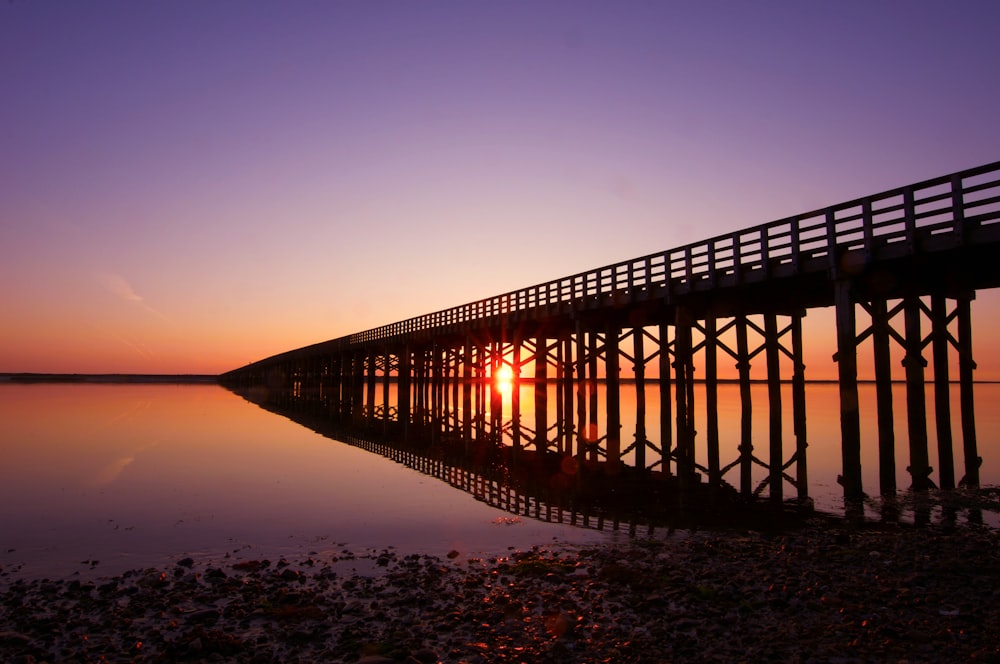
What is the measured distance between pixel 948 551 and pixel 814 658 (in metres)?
3.83

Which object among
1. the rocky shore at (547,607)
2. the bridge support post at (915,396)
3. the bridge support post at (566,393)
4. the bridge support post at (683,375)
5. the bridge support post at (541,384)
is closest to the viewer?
the rocky shore at (547,607)

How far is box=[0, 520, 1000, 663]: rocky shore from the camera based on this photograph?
202 inches

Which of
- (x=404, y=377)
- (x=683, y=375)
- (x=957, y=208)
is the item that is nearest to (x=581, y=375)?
(x=683, y=375)

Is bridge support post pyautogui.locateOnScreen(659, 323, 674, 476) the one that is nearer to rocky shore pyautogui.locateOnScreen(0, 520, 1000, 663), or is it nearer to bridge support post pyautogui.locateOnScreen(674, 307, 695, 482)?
bridge support post pyautogui.locateOnScreen(674, 307, 695, 482)

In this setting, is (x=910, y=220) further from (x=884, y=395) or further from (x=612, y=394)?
(x=612, y=394)

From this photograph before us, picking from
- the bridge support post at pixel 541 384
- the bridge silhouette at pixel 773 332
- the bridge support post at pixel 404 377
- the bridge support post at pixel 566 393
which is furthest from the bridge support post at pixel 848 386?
the bridge support post at pixel 404 377

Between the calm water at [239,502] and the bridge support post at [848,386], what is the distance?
0.73m

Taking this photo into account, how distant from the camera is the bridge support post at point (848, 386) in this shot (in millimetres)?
12078

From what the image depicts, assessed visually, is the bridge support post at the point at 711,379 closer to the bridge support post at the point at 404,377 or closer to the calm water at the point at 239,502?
the calm water at the point at 239,502

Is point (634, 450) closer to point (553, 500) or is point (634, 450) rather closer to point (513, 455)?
point (513, 455)

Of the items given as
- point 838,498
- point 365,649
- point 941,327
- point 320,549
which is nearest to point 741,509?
point 838,498

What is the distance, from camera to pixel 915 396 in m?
12.7

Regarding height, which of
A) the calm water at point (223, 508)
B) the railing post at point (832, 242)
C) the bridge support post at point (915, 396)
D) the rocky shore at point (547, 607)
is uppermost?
the railing post at point (832, 242)

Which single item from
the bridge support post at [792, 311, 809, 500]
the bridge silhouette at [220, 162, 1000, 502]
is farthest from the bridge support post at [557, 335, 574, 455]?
the bridge support post at [792, 311, 809, 500]
